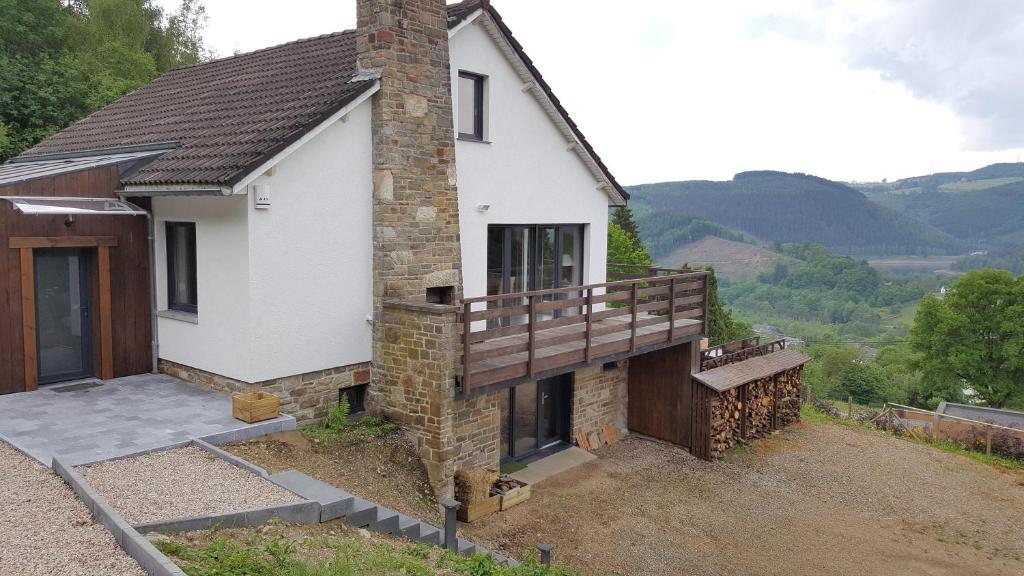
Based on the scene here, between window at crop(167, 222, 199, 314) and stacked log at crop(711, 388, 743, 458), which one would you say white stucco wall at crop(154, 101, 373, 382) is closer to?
window at crop(167, 222, 199, 314)

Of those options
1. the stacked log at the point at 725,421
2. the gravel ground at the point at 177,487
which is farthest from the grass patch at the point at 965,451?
the gravel ground at the point at 177,487

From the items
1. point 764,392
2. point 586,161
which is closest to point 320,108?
point 586,161

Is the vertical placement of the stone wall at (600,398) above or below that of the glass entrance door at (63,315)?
below

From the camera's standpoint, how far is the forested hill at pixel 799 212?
13325 centimetres

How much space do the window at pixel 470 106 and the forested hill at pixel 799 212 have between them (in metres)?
118

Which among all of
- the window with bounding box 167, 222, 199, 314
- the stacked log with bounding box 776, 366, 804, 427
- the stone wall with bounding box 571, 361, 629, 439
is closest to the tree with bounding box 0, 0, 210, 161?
the window with bounding box 167, 222, 199, 314

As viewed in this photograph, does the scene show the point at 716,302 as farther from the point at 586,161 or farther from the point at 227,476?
the point at 227,476

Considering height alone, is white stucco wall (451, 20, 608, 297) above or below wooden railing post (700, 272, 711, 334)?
above

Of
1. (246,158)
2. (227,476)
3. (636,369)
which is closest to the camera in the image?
(227,476)

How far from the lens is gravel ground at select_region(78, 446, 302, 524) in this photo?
6672mm

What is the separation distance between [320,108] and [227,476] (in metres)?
5.24

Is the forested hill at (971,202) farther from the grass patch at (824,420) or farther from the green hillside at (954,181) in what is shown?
the grass patch at (824,420)

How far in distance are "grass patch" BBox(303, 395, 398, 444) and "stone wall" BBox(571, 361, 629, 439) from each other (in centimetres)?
499

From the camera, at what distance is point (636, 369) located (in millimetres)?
16297
